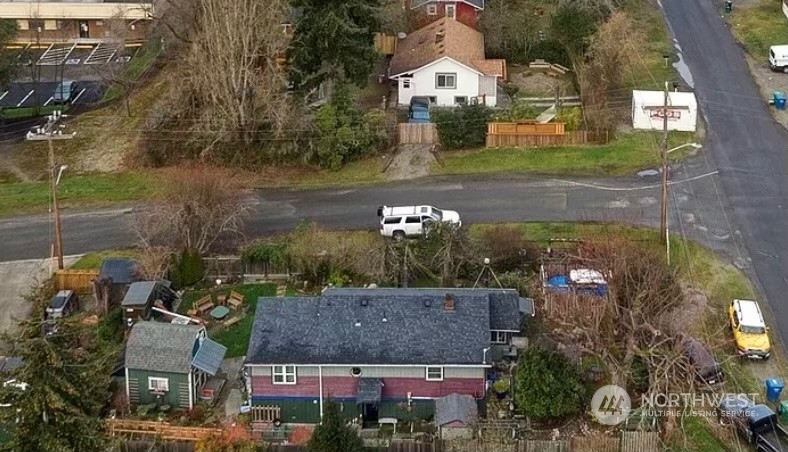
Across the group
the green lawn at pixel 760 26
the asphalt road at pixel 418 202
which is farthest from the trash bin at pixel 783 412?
the green lawn at pixel 760 26

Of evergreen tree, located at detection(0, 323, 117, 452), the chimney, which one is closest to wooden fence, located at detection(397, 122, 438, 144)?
the chimney

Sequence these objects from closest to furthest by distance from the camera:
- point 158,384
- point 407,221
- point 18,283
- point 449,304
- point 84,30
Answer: point 158,384 < point 449,304 < point 18,283 < point 407,221 < point 84,30

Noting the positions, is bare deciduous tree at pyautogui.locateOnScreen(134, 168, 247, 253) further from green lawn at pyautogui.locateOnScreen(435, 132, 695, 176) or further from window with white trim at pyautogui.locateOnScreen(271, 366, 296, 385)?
green lawn at pyautogui.locateOnScreen(435, 132, 695, 176)

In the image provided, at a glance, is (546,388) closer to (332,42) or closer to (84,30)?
(332,42)

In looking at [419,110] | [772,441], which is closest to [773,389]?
[772,441]

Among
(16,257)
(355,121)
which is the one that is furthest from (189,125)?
(16,257)
